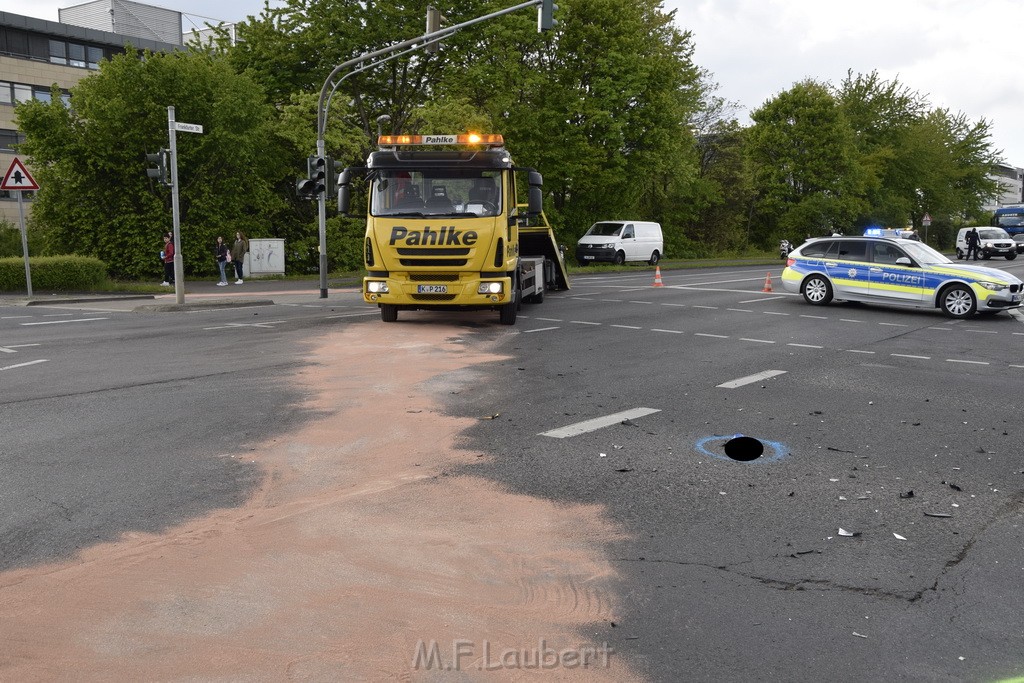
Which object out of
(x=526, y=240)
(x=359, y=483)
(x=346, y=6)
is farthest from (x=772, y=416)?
(x=346, y=6)

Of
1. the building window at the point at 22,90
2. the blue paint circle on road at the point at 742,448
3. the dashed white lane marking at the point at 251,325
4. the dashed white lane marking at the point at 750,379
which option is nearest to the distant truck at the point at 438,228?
the dashed white lane marking at the point at 251,325

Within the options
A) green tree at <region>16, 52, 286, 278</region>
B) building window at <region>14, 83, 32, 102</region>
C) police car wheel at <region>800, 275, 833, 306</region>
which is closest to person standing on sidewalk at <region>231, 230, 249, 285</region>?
green tree at <region>16, 52, 286, 278</region>

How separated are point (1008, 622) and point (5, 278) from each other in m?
25.3

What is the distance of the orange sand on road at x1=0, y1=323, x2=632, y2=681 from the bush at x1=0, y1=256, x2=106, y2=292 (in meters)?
20.7

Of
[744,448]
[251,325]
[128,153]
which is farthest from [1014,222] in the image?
[744,448]

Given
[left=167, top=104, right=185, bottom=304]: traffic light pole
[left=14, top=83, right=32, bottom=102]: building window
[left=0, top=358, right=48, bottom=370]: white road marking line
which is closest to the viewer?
[left=0, top=358, right=48, bottom=370]: white road marking line

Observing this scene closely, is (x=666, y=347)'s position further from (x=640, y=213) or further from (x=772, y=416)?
(x=640, y=213)

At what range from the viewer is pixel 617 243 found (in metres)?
40.8

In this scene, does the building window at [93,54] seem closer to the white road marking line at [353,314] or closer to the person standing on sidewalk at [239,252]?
the person standing on sidewalk at [239,252]

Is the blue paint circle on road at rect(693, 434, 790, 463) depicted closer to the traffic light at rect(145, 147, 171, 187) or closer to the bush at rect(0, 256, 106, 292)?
the traffic light at rect(145, 147, 171, 187)

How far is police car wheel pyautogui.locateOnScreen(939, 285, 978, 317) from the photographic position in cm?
1759

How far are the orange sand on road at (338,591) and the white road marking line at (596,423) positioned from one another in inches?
53.7

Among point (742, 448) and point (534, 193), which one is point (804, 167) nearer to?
point (534, 193)

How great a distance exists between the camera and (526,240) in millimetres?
20750
